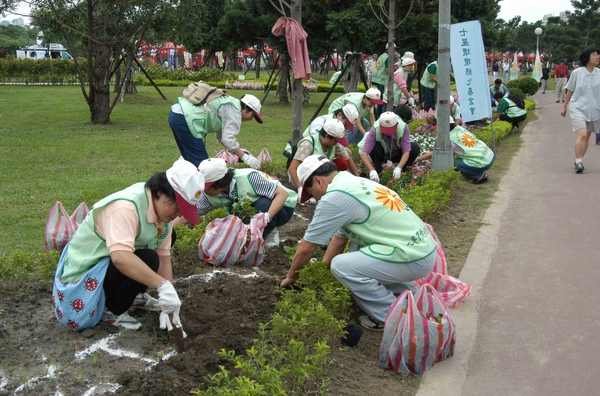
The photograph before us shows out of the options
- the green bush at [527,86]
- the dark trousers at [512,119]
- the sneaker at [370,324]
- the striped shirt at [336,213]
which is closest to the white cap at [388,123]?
the sneaker at [370,324]

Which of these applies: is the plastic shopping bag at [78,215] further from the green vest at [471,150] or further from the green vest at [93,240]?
the green vest at [471,150]

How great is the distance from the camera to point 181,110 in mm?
6691

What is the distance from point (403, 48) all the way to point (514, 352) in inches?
688

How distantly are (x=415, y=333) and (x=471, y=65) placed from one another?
25.2 ft

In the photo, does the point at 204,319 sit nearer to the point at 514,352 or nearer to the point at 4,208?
the point at 514,352

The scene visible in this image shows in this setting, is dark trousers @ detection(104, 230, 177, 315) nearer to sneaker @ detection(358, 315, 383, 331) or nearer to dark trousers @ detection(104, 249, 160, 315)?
dark trousers @ detection(104, 249, 160, 315)

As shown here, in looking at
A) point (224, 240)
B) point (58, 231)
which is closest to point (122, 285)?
point (224, 240)

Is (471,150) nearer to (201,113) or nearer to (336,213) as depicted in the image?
(201,113)

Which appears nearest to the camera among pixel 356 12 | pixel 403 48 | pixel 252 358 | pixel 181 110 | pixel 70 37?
pixel 252 358

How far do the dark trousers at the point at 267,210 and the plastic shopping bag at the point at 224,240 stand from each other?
41cm

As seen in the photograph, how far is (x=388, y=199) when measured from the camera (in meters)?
4.14

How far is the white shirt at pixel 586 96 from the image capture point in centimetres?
962

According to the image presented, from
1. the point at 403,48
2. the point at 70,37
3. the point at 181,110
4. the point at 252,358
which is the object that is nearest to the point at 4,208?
the point at 181,110

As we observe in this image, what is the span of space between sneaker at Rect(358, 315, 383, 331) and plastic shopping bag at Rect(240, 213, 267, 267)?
Answer: 1.22 metres
